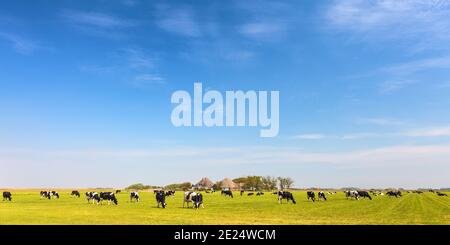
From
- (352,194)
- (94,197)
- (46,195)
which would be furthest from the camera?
(352,194)

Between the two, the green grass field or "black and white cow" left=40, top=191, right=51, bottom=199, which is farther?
"black and white cow" left=40, top=191, right=51, bottom=199

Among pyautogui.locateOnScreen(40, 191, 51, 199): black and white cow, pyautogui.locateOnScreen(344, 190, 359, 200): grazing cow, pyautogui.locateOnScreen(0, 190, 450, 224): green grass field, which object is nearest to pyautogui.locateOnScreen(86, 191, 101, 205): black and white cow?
pyautogui.locateOnScreen(0, 190, 450, 224): green grass field

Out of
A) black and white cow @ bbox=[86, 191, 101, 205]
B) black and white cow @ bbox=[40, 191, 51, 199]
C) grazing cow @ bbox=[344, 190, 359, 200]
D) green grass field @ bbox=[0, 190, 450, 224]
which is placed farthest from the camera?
grazing cow @ bbox=[344, 190, 359, 200]

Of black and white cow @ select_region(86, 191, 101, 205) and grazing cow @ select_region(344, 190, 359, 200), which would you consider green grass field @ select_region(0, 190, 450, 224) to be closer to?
black and white cow @ select_region(86, 191, 101, 205)

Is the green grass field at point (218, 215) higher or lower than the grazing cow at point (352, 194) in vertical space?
higher

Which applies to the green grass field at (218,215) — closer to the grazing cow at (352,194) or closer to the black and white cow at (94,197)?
the black and white cow at (94,197)

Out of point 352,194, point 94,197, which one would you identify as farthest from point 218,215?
point 352,194

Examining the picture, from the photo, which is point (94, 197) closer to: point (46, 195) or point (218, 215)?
point (218, 215)

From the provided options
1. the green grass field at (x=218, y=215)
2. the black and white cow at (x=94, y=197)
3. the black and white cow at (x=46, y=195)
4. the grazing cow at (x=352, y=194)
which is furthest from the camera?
the grazing cow at (x=352, y=194)

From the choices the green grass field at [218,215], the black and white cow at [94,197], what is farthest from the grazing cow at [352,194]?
the black and white cow at [94,197]

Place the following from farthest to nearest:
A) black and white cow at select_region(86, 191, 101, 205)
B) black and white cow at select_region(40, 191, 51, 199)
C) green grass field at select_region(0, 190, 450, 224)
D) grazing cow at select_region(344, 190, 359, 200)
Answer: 1. grazing cow at select_region(344, 190, 359, 200)
2. black and white cow at select_region(40, 191, 51, 199)
3. black and white cow at select_region(86, 191, 101, 205)
4. green grass field at select_region(0, 190, 450, 224)

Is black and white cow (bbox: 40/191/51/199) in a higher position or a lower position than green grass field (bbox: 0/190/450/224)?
lower
